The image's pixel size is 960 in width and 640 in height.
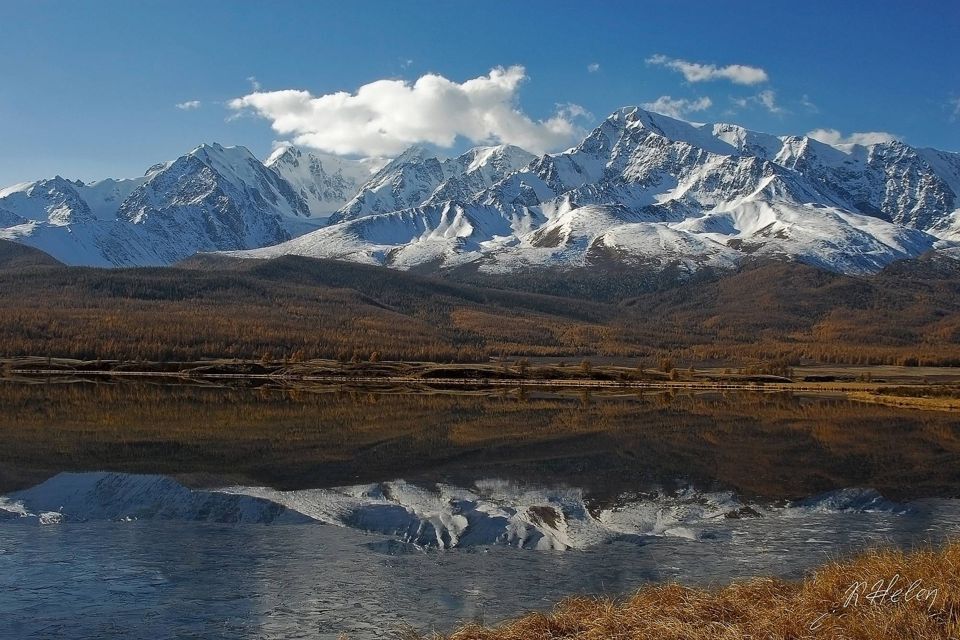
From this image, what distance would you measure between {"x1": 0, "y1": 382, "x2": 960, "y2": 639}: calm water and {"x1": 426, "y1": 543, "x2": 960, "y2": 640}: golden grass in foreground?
85.9 inches

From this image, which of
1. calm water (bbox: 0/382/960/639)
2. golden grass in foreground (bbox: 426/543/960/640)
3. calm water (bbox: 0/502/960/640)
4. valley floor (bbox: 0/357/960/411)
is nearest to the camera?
golden grass in foreground (bbox: 426/543/960/640)

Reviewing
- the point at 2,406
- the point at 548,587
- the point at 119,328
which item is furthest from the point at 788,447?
the point at 119,328

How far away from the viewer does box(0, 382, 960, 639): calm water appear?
16.9 meters

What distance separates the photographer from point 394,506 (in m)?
27.1

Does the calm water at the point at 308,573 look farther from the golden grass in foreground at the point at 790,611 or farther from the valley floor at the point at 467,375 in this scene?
the valley floor at the point at 467,375

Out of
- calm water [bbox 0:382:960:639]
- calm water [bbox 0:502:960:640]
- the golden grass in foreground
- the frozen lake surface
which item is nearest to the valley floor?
calm water [bbox 0:382:960:639]

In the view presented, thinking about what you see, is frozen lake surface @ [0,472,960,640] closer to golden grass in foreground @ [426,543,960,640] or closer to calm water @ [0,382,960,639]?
calm water @ [0,382,960,639]

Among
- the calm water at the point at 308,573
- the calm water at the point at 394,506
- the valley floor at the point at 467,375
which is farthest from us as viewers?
the valley floor at the point at 467,375

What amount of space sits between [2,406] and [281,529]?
146 feet

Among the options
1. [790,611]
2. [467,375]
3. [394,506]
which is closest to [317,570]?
[394,506]

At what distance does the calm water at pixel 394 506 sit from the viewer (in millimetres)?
16906

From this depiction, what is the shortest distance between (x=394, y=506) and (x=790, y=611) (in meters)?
16.0

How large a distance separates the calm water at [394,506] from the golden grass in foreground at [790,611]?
218 centimetres

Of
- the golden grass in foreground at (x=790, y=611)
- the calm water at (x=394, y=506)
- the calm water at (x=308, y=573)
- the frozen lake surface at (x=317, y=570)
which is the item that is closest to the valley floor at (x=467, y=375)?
the calm water at (x=394, y=506)
